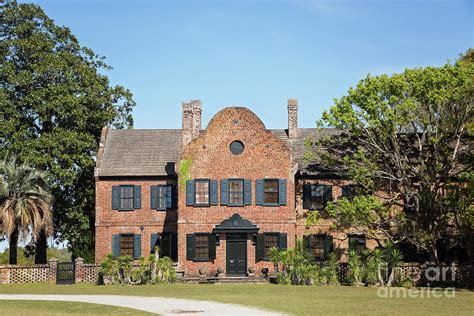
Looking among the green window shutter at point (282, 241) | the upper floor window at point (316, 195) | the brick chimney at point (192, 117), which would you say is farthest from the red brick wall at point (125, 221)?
the upper floor window at point (316, 195)

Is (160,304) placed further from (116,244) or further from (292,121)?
(292,121)

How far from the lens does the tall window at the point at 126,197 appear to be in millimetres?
43281

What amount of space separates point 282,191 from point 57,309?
18542mm

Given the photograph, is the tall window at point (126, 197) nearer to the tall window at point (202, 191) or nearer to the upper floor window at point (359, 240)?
the tall window at point (202, 191)

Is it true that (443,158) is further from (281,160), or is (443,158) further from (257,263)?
(257,263)

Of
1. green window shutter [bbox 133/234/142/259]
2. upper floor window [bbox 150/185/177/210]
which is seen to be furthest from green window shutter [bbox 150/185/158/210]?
green window shutter [bbox 133/234/142/259]

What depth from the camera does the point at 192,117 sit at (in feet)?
142

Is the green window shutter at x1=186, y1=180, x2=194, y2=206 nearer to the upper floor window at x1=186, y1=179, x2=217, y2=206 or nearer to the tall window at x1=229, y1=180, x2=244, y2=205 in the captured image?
the upper floor window at x1=186, y1=179, x2=217, y2=206

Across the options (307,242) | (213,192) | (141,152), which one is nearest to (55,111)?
(141,152)

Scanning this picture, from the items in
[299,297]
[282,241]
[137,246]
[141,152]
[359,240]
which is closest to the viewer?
[299,297]

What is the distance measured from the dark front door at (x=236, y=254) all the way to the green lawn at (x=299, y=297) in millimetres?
4634

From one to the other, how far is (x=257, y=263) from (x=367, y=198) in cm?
707

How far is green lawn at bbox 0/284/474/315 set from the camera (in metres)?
23.3

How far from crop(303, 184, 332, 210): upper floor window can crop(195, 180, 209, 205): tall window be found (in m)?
5.50
